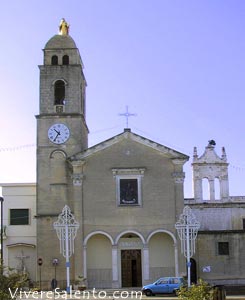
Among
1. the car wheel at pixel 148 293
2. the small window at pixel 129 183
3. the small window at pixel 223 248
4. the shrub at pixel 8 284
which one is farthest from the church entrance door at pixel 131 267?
the shrub at pixel 8 284

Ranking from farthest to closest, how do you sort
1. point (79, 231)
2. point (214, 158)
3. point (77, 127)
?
point (214, 158), point (77, 127), point (79, 231)

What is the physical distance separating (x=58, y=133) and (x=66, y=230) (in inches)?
351

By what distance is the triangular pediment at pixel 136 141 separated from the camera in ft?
148

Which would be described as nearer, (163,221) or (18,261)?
(163,221)

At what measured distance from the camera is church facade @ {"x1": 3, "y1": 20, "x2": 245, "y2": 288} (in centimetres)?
4397

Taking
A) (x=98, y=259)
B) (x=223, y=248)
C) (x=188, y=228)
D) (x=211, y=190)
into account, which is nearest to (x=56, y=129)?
(x=98, y=259)

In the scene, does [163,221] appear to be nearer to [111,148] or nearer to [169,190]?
[169,190]

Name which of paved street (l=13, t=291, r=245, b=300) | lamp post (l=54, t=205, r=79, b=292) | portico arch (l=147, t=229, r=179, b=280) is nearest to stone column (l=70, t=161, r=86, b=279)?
lamp post (l=54, t=205, r=79, b=292)

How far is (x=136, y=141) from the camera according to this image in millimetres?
45562

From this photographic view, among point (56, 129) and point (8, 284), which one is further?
point (56, 129)

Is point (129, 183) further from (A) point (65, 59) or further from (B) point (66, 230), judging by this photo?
(A) point (65, 59)

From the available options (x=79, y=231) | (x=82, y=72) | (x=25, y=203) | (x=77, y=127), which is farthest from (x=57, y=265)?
(x=82, y=72)

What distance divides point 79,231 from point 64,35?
15528mm

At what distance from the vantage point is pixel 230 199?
5291 cm
